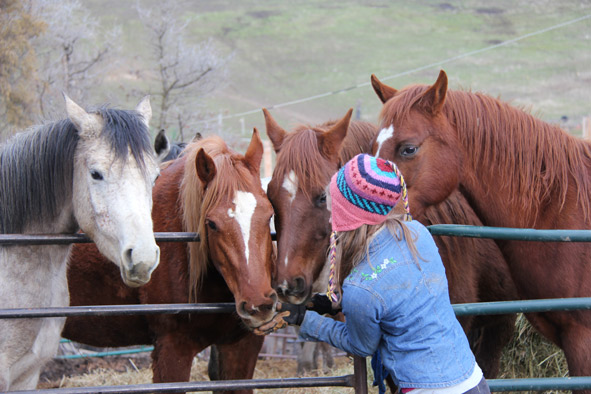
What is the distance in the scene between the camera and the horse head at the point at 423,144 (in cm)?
294

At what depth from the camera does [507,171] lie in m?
3.07

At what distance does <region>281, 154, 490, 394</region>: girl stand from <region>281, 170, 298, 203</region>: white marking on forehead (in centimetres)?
87


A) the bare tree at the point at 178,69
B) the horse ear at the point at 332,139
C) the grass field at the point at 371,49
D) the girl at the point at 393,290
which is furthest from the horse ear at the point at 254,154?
the grass field at the point at 371,49

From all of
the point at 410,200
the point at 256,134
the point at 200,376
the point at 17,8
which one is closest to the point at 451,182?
the point at 410,200

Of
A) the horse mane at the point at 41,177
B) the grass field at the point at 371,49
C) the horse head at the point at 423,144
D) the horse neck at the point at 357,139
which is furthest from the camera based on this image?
the grass field at the point at 371,49

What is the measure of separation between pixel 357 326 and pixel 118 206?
3.68 ft

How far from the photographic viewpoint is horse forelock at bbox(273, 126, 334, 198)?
10.1 ft

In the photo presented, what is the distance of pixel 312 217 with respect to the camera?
3.00 metres

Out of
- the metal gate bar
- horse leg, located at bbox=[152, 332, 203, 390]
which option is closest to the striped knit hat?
the metal gate bar

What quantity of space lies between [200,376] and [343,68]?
33.8 metres

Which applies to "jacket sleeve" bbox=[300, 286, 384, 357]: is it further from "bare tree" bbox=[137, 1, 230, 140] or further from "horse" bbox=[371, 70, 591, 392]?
"bare tree" bbox=[137, 1, 230, 140]

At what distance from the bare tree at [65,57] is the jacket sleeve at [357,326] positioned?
1164 centimetres

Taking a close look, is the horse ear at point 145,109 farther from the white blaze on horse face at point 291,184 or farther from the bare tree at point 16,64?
the bare tree at point 16,64

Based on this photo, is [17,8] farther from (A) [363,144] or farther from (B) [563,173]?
(B) [563,173]
